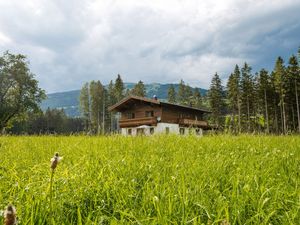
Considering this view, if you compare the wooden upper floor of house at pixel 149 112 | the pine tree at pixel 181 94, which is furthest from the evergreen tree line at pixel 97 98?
the wooden upper floor of house at pixel 149 112

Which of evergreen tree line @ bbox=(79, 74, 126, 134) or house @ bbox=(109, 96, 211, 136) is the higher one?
evergreen tree line @ bbox=(79, 74, 126, 134)

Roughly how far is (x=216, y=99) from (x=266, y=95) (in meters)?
15.3

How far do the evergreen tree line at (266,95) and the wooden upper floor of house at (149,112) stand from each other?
2025cm

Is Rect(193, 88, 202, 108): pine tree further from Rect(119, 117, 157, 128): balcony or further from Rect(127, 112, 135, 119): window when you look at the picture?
Rect(119, 117, 157, 128): balcony

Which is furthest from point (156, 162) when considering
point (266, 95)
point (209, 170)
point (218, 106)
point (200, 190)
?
point (218, 106)

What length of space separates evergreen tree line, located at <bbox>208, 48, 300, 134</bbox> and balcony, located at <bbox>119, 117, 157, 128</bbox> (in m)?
26.6

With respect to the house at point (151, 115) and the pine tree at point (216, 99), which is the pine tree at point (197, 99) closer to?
the pine tree at point (216, 99)

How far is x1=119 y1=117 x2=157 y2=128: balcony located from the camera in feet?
144

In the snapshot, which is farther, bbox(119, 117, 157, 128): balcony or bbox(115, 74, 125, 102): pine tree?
→ bbox(115, 74, 125, 102): pine tree

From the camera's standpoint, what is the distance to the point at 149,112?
47125mm

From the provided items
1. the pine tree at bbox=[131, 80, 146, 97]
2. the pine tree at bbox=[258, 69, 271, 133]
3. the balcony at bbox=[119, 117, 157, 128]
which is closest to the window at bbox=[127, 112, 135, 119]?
the balcony at bbox=[119, 117, 157, 128]

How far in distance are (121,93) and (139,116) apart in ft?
149

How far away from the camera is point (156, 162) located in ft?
13.1

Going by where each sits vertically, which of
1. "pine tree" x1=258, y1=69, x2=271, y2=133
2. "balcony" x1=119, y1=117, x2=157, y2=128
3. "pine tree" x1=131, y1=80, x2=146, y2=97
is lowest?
"balcony" x1=119, y1=117, x2=157, y2=128
